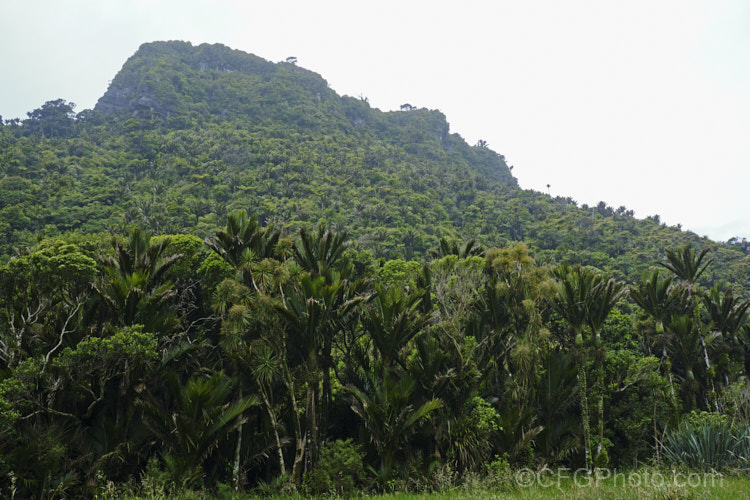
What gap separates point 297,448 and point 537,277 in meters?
10.4

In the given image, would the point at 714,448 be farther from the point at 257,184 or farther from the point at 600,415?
the point at 257,184

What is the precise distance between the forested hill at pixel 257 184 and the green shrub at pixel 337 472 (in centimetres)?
2821

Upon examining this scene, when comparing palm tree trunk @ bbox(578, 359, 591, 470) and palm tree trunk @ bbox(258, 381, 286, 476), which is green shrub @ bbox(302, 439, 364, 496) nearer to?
palm tree trunk @ bbox(258, 381, 286, 476)

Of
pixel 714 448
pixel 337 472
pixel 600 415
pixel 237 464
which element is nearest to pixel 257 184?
pixel 237 464

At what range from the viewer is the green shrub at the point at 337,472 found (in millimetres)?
10750

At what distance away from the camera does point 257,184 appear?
70062 mm

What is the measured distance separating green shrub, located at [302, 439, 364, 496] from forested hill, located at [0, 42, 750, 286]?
92.5 feet

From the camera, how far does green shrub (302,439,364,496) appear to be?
1075cm

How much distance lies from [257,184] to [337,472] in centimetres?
6393

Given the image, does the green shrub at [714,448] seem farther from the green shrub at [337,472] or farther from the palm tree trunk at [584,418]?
the green shrub at [337,472]

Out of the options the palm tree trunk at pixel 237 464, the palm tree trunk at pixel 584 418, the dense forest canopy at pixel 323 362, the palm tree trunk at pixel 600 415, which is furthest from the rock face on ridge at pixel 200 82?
the palm tree trunk at pixel 584 418

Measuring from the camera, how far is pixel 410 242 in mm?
55219

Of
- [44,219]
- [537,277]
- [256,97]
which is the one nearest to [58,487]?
[537,277]

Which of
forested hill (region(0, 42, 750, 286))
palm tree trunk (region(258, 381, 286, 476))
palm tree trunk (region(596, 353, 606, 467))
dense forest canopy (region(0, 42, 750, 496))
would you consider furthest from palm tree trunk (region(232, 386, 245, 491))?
forested hill (region(0, 42, 750, 286))
